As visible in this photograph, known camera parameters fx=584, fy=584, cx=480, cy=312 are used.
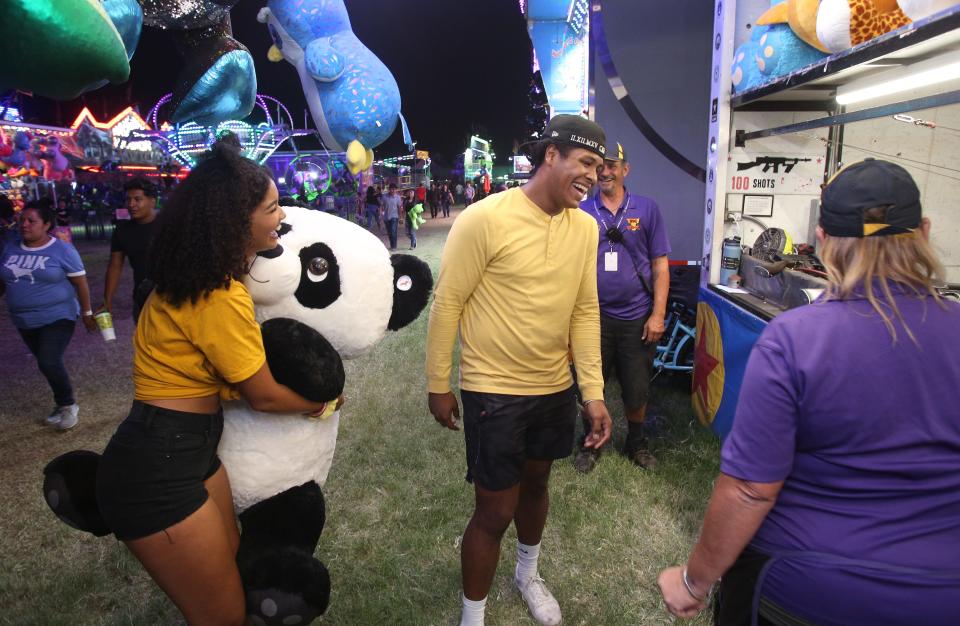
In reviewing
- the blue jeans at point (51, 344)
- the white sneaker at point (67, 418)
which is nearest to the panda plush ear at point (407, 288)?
the blue jeans at point (51, 344)

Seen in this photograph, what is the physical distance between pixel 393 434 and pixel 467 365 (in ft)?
8.05

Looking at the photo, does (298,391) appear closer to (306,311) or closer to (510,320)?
(306,311)

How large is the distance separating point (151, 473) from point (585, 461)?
2725 mm

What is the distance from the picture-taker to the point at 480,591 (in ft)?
7.11

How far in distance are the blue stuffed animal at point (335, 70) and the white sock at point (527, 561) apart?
359 cm

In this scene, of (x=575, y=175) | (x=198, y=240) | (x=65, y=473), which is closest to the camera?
(x=198, y=240)

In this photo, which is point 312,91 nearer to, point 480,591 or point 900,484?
point 480,591

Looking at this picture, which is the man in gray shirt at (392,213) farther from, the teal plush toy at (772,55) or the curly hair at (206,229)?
the curly hair at (206,229)

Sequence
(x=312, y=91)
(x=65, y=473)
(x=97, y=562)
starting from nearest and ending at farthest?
(x=65, y=473)
(x=97, y=562)
(x=312, y=91)

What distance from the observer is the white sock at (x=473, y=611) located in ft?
7.18

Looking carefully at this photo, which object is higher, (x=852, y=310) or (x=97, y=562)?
(x=852, y=310)

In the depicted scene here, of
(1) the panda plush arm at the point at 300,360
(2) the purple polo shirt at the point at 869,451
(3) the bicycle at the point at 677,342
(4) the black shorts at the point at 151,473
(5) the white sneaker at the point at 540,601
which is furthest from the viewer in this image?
(3) the bicycle at the point at 677,342

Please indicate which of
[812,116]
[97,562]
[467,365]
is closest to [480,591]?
[467,365]

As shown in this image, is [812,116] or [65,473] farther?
[812,116]
